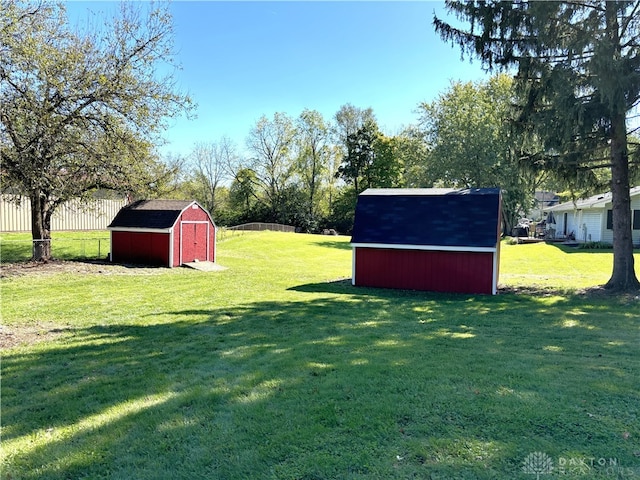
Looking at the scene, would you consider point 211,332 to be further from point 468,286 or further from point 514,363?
point 468,286

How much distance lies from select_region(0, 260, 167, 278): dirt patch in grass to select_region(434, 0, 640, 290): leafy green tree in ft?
41.4

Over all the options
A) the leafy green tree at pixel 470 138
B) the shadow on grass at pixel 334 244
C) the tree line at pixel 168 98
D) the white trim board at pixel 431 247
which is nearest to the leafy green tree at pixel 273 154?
the shadow on grass at pixel 334 244

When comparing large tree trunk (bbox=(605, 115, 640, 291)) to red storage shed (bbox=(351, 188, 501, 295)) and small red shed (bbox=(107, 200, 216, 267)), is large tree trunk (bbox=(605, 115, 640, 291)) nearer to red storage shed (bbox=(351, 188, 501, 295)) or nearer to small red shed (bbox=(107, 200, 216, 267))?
red storage shed (bbox=(351, 188, 501, 295))

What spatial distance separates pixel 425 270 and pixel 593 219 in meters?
18.5

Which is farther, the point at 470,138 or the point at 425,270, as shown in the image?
the point at 470,138

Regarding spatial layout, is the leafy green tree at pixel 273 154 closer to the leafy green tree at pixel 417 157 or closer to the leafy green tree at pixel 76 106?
the leafy green tree at pixel 417 157

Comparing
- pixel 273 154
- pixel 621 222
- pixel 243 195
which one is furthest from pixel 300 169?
pixel 621 222

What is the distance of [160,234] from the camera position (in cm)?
1650

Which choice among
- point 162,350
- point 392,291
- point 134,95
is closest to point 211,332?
point 162,350

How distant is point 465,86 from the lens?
30.0m

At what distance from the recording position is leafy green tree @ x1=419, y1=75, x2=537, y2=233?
26.5 meters

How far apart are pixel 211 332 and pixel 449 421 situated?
4415 mm

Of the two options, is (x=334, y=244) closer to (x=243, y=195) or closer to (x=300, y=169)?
(x=300, y=169)

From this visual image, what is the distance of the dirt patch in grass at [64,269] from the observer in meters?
12.9
